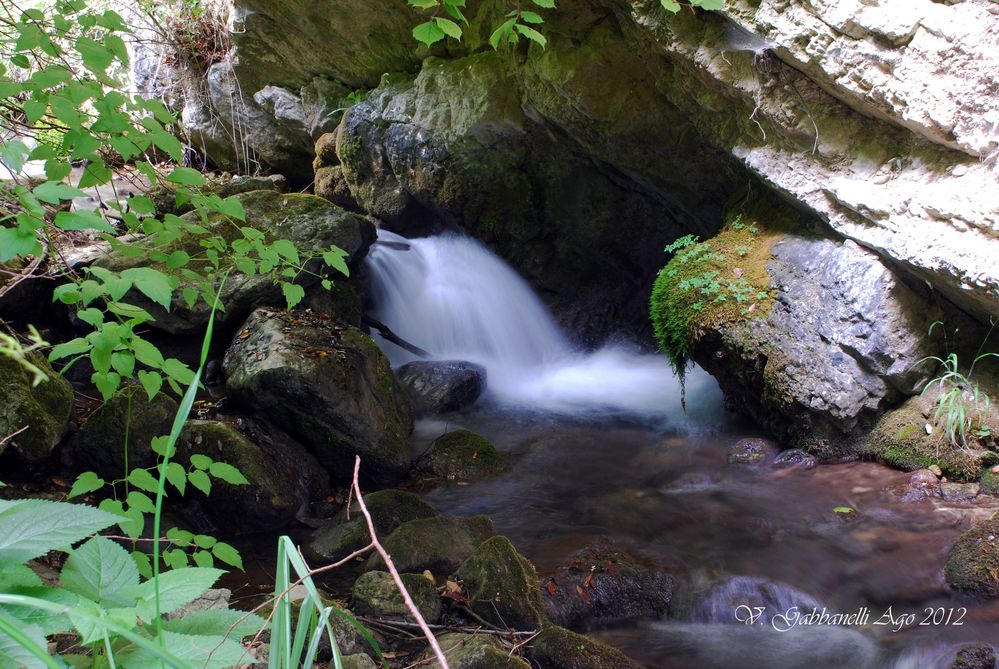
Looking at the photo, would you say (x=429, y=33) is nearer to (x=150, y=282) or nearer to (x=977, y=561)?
(x=150, y=282)

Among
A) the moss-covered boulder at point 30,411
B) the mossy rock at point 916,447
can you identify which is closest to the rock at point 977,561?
the mossy rock at point 916,447

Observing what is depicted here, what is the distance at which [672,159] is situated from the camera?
6.39 metres

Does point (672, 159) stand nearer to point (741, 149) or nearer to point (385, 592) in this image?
point (741, 149)

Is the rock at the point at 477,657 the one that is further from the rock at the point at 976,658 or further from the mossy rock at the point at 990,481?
the mossy rock at the point at 990,481

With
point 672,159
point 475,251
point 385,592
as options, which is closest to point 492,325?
point 475,251

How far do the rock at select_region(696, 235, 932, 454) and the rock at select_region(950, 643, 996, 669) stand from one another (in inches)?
86.9

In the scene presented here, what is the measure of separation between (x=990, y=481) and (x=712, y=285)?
6.94 ft

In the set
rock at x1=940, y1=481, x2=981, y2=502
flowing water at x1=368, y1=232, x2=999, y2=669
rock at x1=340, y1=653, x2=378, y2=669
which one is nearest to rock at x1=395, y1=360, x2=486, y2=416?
flowing water at x1=368, y1=232, x2=999, y2=669

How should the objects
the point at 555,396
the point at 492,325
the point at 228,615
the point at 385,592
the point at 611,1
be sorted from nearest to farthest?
the point at 228,615 < the point at 385,592 < the point at 611,1 < the point at 555,396 < the point at 492,325

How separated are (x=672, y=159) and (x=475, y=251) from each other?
2.78m

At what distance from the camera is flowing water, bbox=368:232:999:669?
3.14m

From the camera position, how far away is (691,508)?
448cm

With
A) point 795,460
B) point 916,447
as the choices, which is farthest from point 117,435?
point 916,447

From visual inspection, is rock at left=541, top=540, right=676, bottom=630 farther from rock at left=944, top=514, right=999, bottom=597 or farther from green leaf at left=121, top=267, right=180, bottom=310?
green leaf at left=121, top=267, right=180, bottom=310
